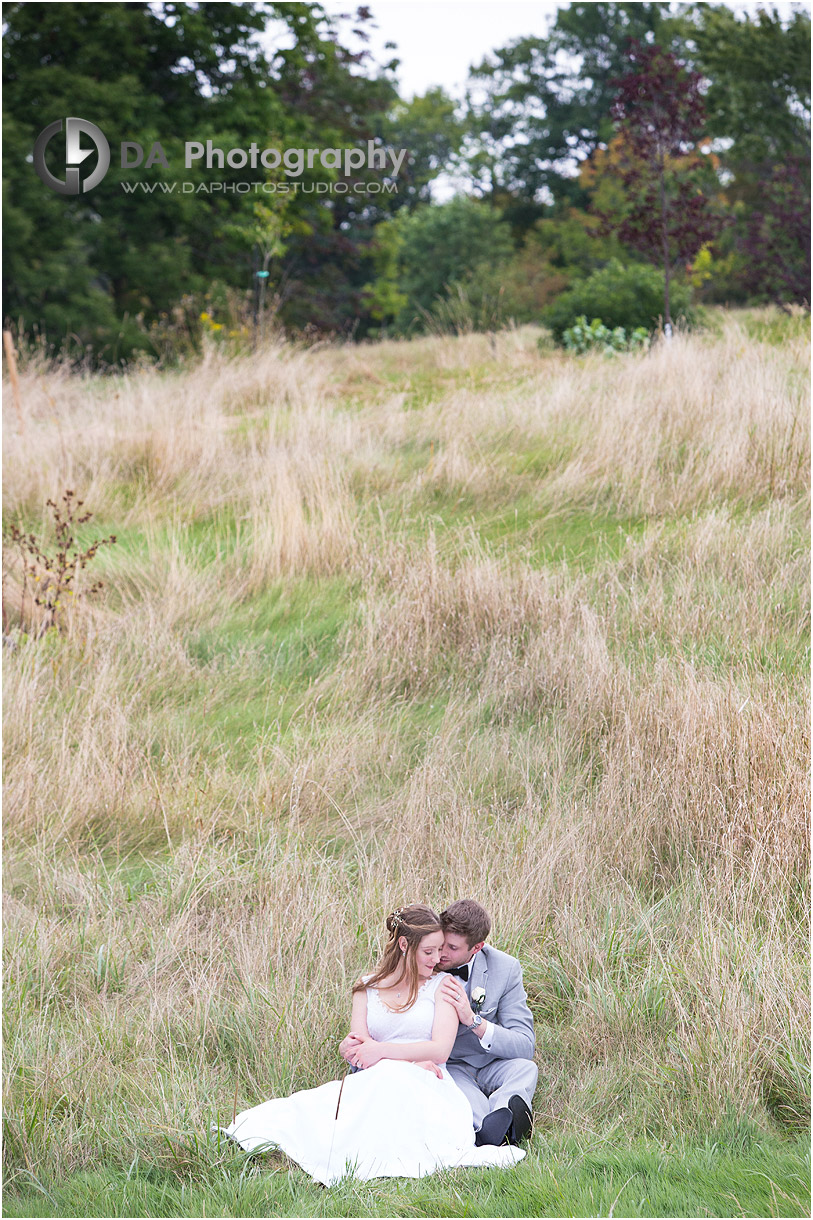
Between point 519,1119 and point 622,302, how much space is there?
39.5 feet

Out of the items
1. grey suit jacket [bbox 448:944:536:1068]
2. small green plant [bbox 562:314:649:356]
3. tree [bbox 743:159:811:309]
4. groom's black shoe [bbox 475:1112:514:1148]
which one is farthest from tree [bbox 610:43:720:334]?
groom's black shoe [bbox 475:1112:514:1148]

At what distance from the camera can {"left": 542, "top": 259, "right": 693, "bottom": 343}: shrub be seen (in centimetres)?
1315

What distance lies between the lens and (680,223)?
13023mm

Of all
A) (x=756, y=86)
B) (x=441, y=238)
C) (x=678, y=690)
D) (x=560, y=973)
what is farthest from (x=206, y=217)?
(x=560, y=973)

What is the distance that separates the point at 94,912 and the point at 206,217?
667 inches

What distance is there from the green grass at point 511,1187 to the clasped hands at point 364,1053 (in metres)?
0.37

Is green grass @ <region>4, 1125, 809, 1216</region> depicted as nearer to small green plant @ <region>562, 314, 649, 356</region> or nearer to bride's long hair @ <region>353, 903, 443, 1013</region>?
bride's long hair @ <region>353, 903, 443, 1013</region>

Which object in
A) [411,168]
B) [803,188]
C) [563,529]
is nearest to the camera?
[563,529]

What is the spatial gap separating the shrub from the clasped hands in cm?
1144

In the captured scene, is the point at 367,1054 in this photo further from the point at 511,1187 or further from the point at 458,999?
the point at 511,1187

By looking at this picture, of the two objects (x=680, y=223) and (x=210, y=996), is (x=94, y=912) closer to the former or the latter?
(x=210, y=996)

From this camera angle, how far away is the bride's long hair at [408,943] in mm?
3002

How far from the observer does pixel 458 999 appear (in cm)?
302

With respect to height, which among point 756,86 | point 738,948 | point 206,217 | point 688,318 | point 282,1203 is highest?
point 756,86
